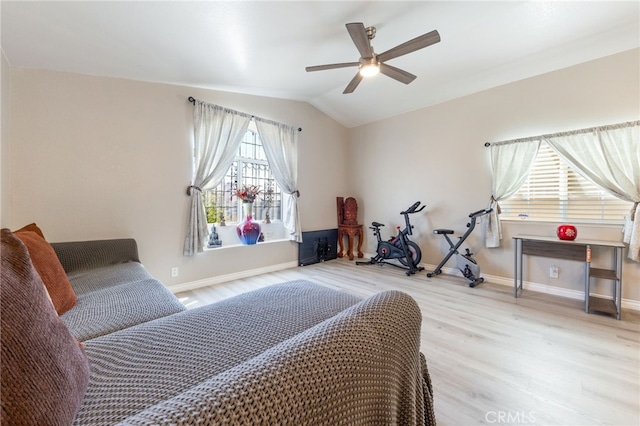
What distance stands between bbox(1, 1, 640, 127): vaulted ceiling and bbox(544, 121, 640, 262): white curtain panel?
2.88ft

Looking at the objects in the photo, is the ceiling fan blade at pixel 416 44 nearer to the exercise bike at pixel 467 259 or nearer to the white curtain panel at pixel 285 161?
the white curtain panel at pixel 285 161

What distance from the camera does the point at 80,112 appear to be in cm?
264

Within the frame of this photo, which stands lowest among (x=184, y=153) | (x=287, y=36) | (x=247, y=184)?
(x=247, y=184)

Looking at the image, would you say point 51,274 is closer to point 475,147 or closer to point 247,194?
point 247,194

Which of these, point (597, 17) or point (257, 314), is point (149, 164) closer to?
point (257, 314)

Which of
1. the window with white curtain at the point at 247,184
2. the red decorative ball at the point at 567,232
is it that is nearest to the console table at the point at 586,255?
the red decorative ball at the point at 567,232

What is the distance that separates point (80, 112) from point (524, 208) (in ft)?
17.5

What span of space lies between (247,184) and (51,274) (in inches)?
109

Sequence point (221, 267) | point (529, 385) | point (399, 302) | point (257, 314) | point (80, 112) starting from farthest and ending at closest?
point (221, 267) < point (80, 112) < point (529, 385) < point (257, 314) < point (399, 302)

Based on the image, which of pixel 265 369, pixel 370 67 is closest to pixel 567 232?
pixel 370 67

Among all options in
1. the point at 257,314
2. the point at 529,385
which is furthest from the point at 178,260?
the point at 529,385

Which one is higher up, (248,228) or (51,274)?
(248,228)

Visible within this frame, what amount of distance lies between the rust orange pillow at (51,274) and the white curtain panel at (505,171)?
14.2 feet

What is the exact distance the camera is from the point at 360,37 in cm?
225
